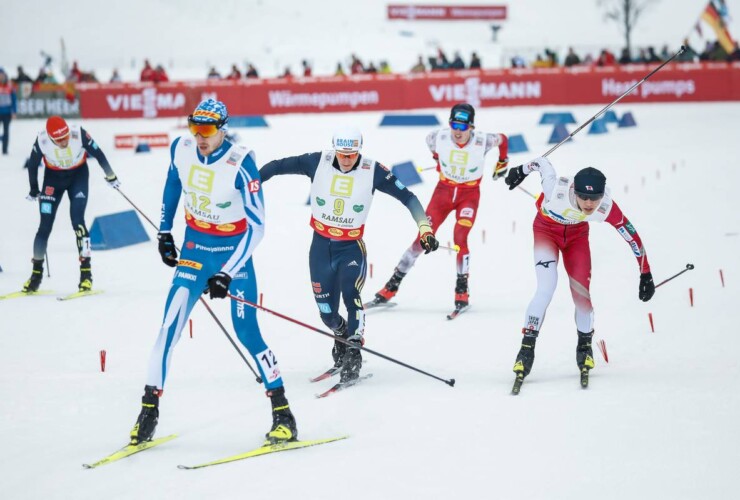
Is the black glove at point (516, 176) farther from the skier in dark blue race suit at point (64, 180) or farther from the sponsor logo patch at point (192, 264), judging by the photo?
the skier in dark blue race suit at point (64, 180)

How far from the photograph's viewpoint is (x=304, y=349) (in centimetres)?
956

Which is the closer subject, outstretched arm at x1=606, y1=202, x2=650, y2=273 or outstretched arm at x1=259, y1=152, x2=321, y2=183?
outstretched arm at x1=606, y1=202, x2=650, y2=273

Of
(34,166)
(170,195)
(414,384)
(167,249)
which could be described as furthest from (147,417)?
(34,166)

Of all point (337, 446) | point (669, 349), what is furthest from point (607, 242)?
point (337, 446)

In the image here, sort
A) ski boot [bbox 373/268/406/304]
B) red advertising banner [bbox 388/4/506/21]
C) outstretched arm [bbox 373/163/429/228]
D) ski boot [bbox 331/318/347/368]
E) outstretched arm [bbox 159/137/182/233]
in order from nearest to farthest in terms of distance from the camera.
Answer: outstretched arm [bbox 159/137/182/233]
outstretched arm [bbox 373/163/429/228]
ski boot [bbox 331/318/347/368]
ski boot [bbox 373/268/406/304]
red advertising banner [bbox 388/4/506/21]

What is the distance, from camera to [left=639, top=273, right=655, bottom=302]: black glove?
800 cm

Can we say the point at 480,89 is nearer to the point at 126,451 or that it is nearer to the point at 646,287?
the point at 646,287

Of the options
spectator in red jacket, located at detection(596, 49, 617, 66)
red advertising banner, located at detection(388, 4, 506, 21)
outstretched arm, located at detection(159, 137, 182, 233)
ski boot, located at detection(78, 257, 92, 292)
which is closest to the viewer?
outstretched arm, located at detection(159, 137, 182, 233)

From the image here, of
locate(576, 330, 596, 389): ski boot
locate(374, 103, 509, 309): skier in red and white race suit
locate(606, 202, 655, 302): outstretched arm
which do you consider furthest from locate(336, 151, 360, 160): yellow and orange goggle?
locate(374, 103, 509, 309): skier in red and white race suit

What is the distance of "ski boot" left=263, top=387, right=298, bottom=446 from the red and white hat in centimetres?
602

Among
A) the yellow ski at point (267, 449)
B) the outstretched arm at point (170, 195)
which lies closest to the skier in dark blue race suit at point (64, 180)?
the outstretched arm at point (170, 195)

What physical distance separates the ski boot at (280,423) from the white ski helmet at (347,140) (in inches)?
89.3

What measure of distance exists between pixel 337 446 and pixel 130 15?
60.8m

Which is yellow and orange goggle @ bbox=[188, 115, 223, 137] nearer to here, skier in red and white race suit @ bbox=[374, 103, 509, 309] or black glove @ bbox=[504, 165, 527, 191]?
black glove @ bbox=[504, 165, 527, 191]
